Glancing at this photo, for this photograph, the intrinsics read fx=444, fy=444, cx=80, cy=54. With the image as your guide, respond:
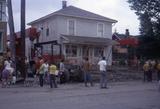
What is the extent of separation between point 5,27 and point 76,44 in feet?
25.2

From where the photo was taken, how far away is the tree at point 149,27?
4606cm

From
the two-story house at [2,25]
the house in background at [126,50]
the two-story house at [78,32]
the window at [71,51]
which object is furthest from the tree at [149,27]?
the two-story house at [2,25]

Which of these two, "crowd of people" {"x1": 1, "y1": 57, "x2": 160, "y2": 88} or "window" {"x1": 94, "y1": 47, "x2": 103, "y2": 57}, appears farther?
"window" {"x1": 94, "y1": 47, "x2": 103, "y2": 57}

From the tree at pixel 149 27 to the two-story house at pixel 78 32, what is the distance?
321 centimetres

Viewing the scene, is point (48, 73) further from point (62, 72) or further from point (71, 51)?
point (71, 51)

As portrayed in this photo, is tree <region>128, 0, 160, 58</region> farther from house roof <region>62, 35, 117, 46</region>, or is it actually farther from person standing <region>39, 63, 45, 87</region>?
person standing <region>39, 63, 45, 87</region>

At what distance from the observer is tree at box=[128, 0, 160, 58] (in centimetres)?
4606

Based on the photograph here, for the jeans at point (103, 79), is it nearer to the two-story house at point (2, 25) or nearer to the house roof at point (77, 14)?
the two-story house at point (2, 25)

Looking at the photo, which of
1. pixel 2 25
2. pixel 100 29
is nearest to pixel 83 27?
pixel 100 29

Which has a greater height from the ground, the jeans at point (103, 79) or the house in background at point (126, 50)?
the house in background at point (126, 50)

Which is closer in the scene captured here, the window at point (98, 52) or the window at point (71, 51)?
the window at point (71, 51)

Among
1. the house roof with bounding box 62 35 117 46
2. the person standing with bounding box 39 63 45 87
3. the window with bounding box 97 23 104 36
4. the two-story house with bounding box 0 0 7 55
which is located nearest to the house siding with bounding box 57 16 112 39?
the window with bounding box 97 23 104 36

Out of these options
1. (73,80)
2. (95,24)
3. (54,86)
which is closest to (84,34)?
(95,24)

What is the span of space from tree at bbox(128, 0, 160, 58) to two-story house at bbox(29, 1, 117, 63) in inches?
126
